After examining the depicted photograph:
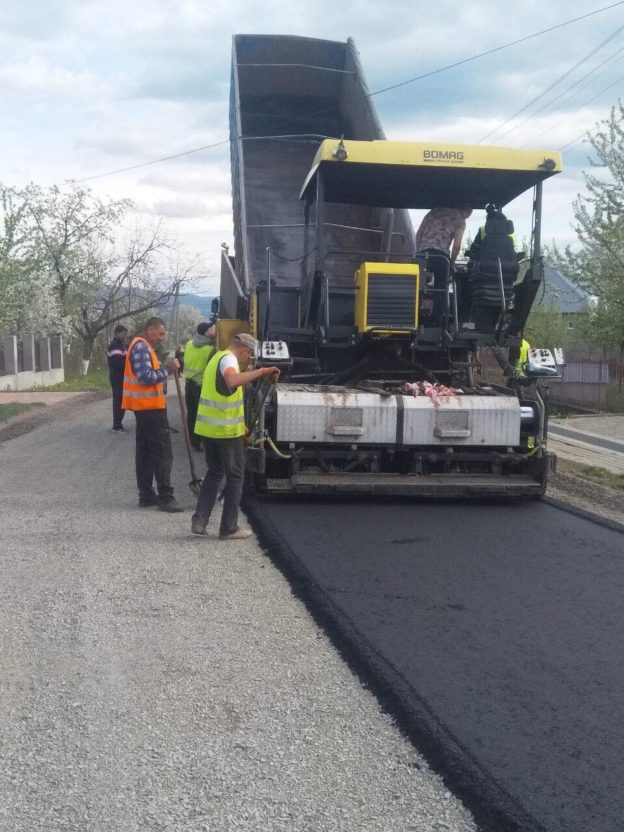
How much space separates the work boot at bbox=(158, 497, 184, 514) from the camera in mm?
7742

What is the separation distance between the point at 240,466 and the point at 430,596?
6.66 feet

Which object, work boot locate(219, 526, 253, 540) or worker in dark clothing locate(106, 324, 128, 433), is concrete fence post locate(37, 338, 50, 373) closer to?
worker in dark clothing locate(106, 324, 128, 433)

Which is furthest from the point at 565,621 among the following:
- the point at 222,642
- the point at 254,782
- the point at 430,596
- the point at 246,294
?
the point at 246,294

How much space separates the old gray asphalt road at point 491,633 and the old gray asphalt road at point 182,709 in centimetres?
19

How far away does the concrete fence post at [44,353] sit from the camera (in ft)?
97.8

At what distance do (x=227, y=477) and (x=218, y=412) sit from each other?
46 centimetres

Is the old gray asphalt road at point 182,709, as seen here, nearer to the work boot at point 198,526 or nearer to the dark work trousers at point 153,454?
the work boot at point 198,526

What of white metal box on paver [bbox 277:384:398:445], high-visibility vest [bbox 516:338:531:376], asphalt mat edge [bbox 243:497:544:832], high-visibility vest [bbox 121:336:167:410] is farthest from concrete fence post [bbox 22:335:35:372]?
asphalt mat edge [bbox 243:497:544:832]

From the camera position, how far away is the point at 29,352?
92.6 ft

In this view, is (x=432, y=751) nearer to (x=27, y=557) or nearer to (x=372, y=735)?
(x=372, y=735)

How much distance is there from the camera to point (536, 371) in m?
8.36

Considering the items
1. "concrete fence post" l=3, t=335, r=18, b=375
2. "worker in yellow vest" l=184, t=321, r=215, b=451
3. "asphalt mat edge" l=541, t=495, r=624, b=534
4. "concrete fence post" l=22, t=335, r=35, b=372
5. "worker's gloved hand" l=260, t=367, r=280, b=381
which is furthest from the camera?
"concrete fence post" l=22, t=335, r=35, b=372

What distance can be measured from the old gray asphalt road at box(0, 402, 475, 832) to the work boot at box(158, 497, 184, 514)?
1.21 meters

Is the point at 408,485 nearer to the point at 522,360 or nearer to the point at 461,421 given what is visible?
the point at 461,421
